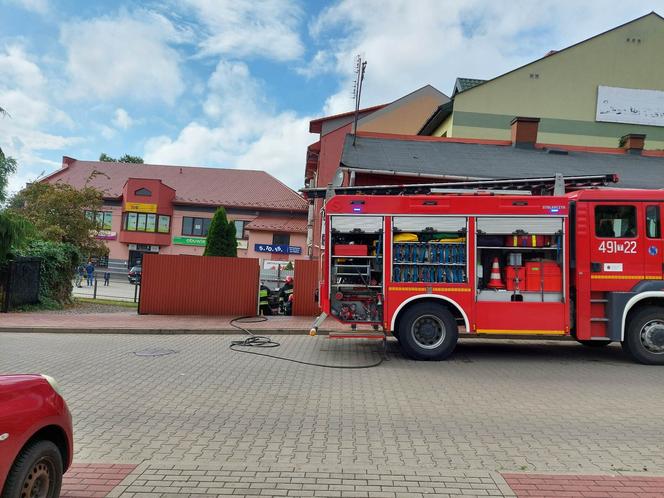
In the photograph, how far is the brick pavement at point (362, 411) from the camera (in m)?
4.09

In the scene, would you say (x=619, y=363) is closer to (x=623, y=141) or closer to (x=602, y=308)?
(x=602, y=308)

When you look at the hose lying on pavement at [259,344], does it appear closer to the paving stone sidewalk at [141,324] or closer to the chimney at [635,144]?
the paving stone sidewalk at [141,324]

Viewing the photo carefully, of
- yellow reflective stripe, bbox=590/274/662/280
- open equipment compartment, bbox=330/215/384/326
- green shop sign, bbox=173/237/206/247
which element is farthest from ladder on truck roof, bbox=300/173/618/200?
green shop sign, bbox=173/237/206/247

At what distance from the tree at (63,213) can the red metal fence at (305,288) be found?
10.6 metres

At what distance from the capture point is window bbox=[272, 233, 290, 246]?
1639 inches

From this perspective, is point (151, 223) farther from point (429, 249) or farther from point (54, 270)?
point (429, 249)

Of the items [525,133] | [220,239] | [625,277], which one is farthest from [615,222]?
[220,239]

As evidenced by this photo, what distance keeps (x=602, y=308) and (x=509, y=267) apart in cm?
172

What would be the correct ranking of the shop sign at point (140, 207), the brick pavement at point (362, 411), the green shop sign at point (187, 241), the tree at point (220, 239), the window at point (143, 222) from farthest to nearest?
the green shop sign at point (187, 241), the window at point (143, 222), the shop sign at point (140, 207), the tree at point (220, 239), the brick pavement at point (362, 411)

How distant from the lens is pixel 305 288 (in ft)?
48.0

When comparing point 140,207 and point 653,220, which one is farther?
point 140,207

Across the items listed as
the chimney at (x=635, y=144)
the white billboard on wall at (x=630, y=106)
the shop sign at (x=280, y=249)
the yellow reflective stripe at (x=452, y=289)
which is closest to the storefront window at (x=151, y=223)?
the shop sign at (x=280, y=249)

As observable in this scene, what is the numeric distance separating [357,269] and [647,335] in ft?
16.9

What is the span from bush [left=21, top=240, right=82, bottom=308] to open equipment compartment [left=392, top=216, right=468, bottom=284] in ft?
43.4
